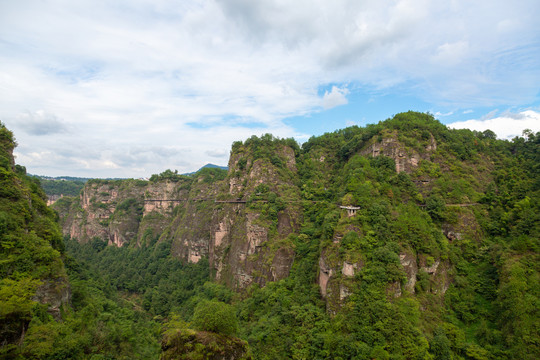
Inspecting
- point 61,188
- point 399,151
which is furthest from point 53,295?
point 61,188

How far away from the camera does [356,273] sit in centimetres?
2981

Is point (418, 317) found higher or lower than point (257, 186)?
lower

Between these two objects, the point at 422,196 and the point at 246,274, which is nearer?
the point at 422,196

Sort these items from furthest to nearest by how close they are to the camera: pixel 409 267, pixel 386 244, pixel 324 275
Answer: pixel 324 275, pixel 386 244, pixel 409 267

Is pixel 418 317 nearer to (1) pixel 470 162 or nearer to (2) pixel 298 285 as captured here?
(2) pixel 298 285

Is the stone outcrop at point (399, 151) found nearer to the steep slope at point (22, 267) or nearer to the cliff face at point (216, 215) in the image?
the cliff face at point (216, 215)

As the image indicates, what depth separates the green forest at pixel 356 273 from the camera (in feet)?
72.8

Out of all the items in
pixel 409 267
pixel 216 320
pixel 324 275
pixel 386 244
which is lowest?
pixel 216 320

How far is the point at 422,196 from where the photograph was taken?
4044cm

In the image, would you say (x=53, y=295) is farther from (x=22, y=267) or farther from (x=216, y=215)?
(x=216, y=215)

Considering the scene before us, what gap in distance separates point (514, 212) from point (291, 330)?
3434 cm

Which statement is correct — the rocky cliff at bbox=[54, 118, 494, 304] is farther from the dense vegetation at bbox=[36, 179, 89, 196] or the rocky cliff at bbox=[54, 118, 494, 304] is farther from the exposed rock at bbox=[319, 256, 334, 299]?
the dense vegetation at bbox=[36, 179, 89, 196]

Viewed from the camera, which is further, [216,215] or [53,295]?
[216,215]

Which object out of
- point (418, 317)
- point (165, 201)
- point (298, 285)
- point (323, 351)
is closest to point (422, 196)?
point (418, 317)
